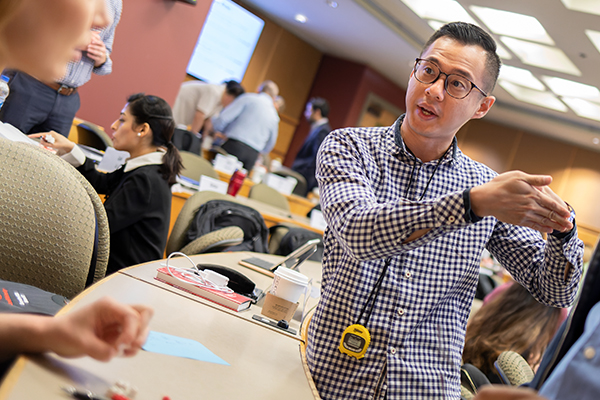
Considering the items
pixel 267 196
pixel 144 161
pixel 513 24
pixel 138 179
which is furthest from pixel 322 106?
pixel 138 179

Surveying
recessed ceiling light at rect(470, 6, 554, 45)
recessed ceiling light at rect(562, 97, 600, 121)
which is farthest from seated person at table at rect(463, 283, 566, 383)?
recessed ceiling light at rect(562, 97, 600, 121)

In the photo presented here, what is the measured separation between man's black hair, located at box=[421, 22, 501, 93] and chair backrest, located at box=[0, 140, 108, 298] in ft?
3.39

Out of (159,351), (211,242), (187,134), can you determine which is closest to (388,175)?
(159,351)

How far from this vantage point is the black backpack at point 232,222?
262cm

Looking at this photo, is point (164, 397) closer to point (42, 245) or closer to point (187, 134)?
point (42, 245)

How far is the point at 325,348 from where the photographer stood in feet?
4.22

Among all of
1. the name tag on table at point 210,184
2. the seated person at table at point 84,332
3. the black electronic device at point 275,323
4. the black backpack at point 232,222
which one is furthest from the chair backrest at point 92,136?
the seated person at table at point 84,332

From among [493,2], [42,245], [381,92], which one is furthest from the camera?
[381,92]

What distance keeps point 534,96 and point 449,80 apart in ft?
26.7

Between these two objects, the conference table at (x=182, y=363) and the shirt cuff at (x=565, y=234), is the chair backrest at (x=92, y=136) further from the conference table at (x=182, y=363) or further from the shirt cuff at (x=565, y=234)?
the shirt cuff at (x=565, y=234)

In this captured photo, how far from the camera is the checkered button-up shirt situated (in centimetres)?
125

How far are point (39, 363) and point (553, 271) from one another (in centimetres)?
116

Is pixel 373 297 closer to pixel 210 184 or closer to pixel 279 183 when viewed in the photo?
pixel 210 184

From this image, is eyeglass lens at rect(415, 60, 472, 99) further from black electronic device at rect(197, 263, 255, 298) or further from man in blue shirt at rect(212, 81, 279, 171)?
man in blue shirt at rect(212, 81, 279, 171)
